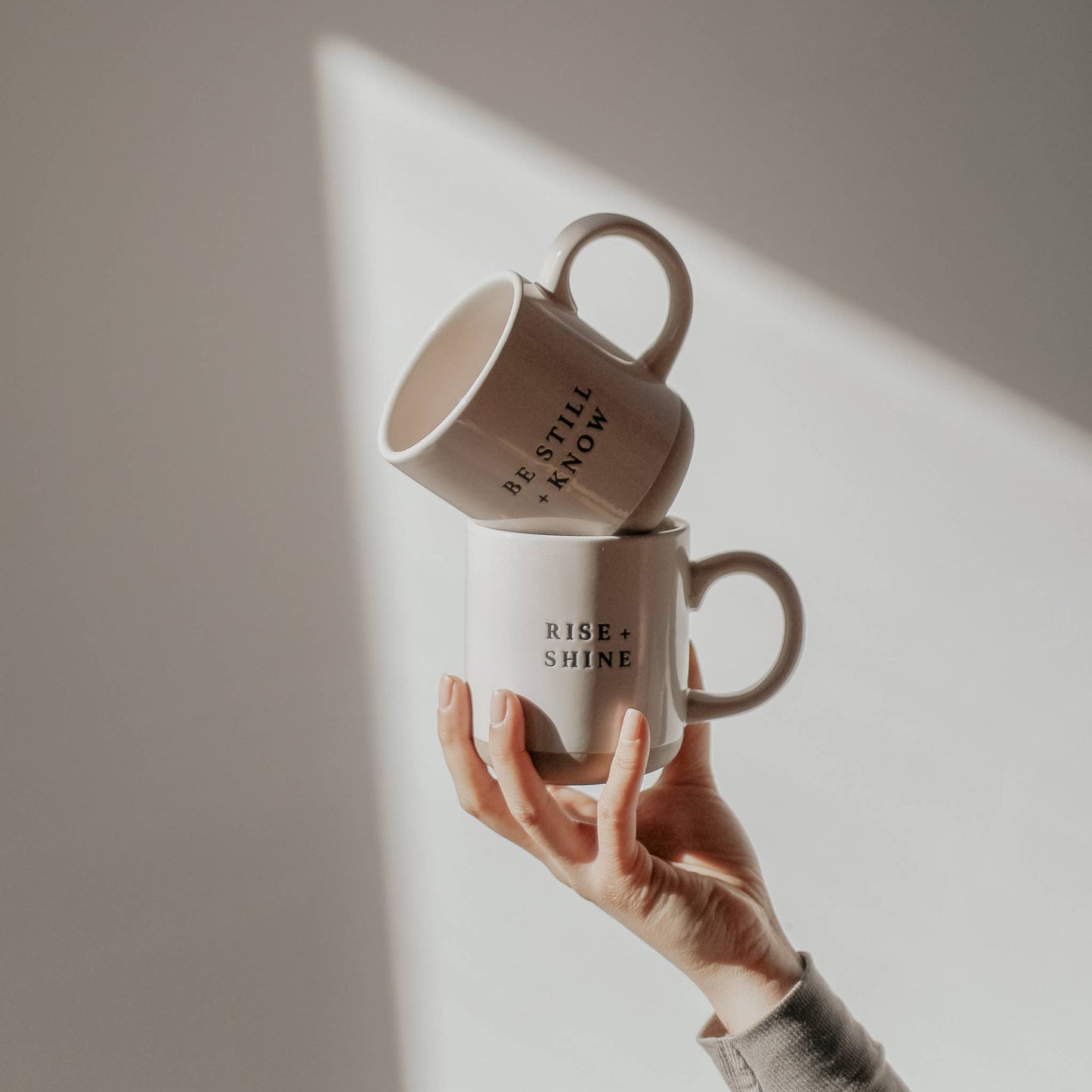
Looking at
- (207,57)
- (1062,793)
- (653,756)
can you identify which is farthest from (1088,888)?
(207,57)

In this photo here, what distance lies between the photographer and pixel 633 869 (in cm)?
67

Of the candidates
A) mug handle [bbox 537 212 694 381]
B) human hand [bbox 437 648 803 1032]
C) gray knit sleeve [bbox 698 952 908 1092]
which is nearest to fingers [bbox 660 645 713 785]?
human hand [bbox 437 648 803 1032]

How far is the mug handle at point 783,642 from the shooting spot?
0.72 metres

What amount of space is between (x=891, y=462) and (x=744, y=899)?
0.54 m

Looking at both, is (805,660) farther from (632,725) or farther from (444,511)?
(632,725)

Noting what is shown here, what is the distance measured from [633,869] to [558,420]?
29 centimetres

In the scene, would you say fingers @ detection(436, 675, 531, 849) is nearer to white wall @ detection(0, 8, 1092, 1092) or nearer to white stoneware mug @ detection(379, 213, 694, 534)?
white stoneware mug @ detection(379, 213, 694, 534)

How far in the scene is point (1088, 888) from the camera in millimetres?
1184

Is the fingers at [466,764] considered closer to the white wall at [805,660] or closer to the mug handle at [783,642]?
the mug handle at [783,642]

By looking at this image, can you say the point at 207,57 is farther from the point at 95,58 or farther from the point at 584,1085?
the point at 584,1085

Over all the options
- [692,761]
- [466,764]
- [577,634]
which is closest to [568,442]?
[577,634]

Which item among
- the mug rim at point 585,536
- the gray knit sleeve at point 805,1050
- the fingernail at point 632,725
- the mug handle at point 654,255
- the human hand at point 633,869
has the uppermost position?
the mug handle at point 654,255

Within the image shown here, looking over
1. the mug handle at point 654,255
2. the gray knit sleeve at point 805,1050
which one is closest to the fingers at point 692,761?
the gray knit sleeve at point 805,1050

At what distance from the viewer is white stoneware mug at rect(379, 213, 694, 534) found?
23.2 inches
